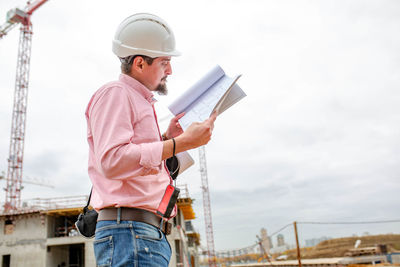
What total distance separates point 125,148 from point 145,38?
58 centimetres

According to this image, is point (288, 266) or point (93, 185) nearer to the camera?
point (93, 185)

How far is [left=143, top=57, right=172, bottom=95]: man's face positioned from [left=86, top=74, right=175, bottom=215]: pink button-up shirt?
58 mm

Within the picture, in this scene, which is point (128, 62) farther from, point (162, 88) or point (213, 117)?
point (213, 117)

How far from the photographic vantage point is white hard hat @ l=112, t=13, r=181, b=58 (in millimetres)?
1484

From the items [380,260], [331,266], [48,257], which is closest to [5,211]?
[48,257]

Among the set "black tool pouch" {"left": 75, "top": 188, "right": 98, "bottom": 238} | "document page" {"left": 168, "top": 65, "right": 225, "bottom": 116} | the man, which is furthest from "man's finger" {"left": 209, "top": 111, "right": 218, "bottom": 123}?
"black tool pouch" {"left": 75, "top": 188, "right": 98, "bottom": 238}

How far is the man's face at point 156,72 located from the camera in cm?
152

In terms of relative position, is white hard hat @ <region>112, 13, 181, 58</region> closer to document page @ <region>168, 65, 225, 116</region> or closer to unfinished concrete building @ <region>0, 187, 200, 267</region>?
document page @ <region>168, 65, 225, 116</region>

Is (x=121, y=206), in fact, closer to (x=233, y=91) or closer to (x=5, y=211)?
(x=233, y=91)

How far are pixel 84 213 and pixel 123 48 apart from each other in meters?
0.86

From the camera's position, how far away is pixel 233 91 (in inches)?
62.7

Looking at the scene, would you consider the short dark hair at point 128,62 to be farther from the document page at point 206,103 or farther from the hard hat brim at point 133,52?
the document page at point 206,103

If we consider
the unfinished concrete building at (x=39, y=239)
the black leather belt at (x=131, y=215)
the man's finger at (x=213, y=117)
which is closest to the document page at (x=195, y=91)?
the man's finger at (x=213, y=117)

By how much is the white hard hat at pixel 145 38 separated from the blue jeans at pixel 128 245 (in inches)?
30.7
